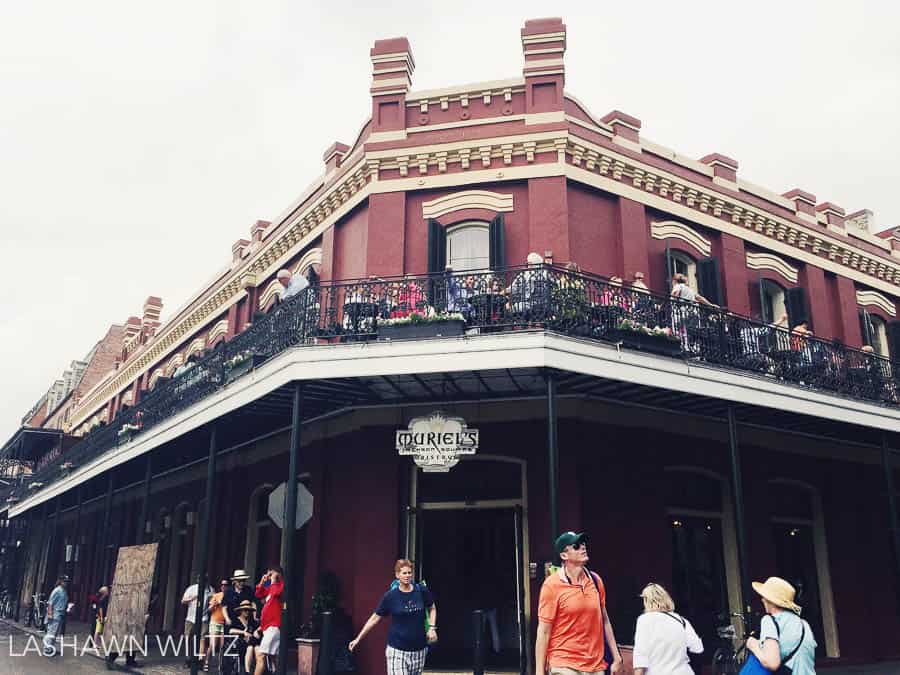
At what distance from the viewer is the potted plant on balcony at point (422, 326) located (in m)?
9.59

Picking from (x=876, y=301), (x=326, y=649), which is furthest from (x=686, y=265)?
(x=326, y=649)

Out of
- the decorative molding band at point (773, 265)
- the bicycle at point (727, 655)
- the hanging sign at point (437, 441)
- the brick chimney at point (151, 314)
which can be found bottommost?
the bicycle at point (727, 655)

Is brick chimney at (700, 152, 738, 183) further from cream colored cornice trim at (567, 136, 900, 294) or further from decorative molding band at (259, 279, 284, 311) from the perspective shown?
decorative molding band at (259, 279, 284, 311)

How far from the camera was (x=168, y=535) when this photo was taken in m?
21.1

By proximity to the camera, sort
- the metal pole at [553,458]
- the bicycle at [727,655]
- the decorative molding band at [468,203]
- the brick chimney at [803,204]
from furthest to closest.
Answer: the brick chimney at [803,204]
the decorative molding band at [468,203]
the bicycle at [727,655]
the metal pole at [553,458]

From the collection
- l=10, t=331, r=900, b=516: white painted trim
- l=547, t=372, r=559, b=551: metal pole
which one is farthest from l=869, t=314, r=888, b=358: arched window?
l=547, t=372, r=559, b=551: metal pole

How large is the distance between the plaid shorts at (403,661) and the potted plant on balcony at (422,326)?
421 cm

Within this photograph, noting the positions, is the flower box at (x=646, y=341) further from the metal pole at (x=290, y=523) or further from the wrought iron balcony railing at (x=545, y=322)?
the metal pole at (x=290, y=523)

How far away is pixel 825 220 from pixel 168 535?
61.6ft

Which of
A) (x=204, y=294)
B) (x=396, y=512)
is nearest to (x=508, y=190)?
(x=396, y=512)

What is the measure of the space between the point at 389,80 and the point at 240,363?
19.6 ft

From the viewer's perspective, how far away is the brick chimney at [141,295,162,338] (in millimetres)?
27859

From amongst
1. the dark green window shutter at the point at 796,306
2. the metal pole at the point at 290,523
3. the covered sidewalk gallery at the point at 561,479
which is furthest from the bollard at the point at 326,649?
the dark green window shutter at the point at 796,306

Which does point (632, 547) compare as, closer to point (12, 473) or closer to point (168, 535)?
point (168, 535)
